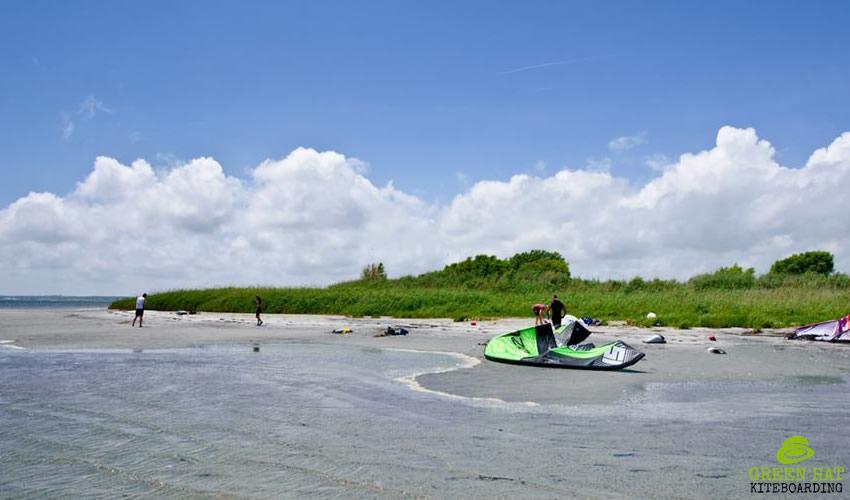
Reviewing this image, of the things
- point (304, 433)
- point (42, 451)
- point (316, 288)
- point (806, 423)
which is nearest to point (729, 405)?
point (806, 423)

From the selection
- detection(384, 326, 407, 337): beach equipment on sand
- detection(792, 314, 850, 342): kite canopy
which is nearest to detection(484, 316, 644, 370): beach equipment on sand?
detection(384, 326, 407, 337): beach equipment on sand

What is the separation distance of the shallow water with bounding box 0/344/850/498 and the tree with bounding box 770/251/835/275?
5853 cm

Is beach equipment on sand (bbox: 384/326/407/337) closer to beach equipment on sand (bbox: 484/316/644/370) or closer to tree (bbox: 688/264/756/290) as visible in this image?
beach equipment on sand (bbox: 484/316/644/370)

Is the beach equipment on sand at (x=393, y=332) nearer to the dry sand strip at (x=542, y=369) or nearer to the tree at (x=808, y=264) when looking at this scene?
the dry sand strip at (x=542, y=369)

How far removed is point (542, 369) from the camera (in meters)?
16.3

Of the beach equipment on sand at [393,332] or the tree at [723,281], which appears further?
the tree at [723,281]

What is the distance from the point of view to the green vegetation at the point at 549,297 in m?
32.7

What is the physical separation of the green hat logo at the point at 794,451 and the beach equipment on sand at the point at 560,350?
7612 millimetres

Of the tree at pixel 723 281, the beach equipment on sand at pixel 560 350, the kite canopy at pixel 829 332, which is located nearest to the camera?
the beach equipment on sand at pixel 560 350

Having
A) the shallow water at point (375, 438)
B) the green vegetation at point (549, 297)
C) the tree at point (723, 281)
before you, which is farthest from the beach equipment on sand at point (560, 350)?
the tree at point (723, 281)

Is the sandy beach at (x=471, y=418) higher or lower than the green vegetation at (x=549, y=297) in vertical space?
lower

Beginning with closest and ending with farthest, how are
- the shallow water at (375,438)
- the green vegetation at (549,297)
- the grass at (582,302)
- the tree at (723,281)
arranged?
the shallow water at (375,438) < the grass at (582,302) < the green vegetation at (549,297) < the tree at (723,281)

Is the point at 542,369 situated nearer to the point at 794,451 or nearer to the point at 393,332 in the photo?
the point at 794,451

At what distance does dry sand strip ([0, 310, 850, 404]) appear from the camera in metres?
13.3
